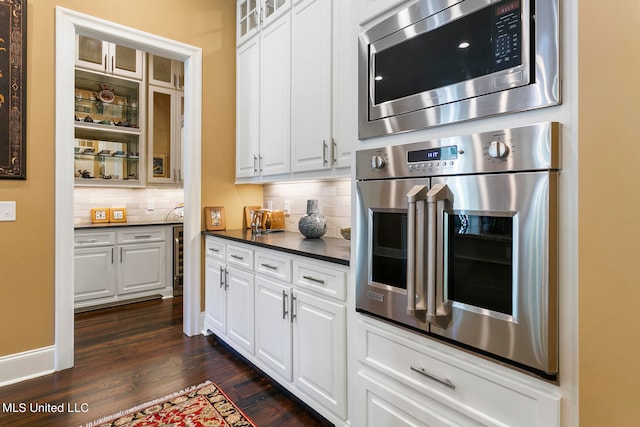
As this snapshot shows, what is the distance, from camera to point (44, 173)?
244 cm

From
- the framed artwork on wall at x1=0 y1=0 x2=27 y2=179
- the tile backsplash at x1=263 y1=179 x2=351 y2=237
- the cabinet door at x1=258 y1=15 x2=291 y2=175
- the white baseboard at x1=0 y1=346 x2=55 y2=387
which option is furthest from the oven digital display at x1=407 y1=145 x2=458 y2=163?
the white baseboard at x1=0 y1=346 x2=55 y2=387

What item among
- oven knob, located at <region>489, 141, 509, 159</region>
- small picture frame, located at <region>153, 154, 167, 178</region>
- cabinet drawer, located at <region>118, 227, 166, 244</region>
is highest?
small picture frame, located at <region>153, 154, 167, 178</region>

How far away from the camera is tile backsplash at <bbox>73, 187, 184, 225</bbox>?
417 centimetres

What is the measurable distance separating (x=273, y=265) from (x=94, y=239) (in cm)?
269

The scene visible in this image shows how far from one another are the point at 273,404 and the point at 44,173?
2243mm

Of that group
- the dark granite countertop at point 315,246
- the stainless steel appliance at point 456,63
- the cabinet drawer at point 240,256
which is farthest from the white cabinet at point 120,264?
the stainless steel appliance at point 456,63

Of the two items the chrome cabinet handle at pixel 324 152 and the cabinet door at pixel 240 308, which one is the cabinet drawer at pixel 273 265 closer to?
the cabinet door at pixel 240 308

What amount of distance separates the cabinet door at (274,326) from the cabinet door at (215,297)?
0.57 m

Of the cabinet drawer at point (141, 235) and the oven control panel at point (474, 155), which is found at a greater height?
the oven control panel at point (474, 155)

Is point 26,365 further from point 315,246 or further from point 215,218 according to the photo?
point 315,246

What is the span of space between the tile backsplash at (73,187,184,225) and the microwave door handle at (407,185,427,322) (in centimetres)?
425

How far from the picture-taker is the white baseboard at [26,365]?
2311 millimetres

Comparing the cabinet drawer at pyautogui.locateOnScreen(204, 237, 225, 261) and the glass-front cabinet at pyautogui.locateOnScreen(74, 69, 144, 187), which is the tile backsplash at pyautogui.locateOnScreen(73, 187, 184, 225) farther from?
the cabinet drawer at pyautogui.locateOnScreen(204, 237, 225, 261)

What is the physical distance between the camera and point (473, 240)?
1123 mm
